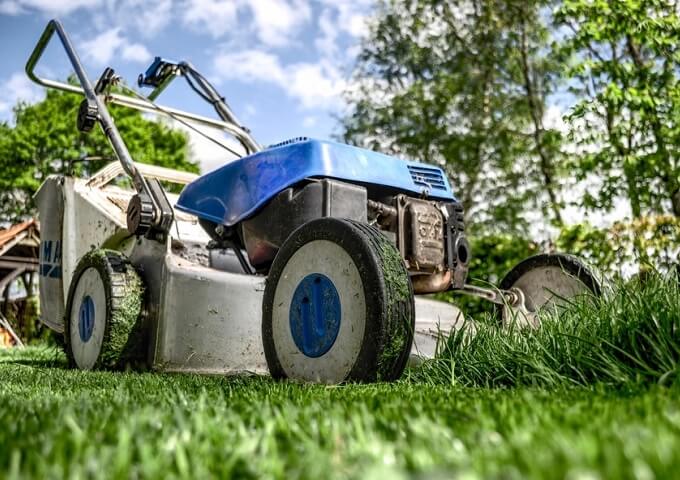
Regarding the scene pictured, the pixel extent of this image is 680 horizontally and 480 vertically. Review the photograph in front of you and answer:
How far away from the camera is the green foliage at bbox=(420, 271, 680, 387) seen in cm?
202

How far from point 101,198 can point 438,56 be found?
13.3 m

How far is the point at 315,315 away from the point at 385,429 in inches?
50.6

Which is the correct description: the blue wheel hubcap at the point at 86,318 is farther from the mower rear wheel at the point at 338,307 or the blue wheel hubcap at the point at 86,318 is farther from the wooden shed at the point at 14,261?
the wooden shed at the point at 14,261

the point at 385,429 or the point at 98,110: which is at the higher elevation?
the point at 98,110

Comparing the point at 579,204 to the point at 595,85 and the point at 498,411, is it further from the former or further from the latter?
the point at 498,411

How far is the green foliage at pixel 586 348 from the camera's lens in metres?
2.02

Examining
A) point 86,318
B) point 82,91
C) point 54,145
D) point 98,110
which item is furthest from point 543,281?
point 54,145

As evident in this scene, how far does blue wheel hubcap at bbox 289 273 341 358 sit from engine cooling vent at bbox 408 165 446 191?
1068 mm

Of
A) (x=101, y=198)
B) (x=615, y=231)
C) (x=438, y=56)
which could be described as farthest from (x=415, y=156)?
(x=101, y=198)

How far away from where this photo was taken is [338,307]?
7.77ft

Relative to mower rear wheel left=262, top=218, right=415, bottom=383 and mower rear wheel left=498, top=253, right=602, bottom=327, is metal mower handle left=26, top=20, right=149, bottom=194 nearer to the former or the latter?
mower rear wheel left=262, top=218, right=415, bottom=383

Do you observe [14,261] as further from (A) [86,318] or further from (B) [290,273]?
(B) [290,273]

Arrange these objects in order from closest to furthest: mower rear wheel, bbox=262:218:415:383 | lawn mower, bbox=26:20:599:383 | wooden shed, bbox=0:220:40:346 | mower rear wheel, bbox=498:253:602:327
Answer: mower rear wheel, bbox=262:218:415:383, lawn mower, bbox=26:20:599:383, mower rear wheel, bbox=498:253:602:327, wooden shed, bbox=0:220:40:346

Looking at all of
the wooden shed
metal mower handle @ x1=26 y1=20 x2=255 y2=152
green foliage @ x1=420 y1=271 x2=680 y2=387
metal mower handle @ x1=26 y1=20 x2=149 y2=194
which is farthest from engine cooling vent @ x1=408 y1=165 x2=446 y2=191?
the wooden shed
